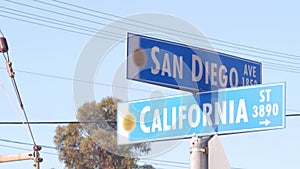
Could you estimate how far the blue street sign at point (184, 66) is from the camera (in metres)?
9.10

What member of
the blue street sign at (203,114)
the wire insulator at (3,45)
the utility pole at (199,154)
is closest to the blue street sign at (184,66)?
the blue street sign at (203,114)

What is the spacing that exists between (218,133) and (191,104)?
54cm

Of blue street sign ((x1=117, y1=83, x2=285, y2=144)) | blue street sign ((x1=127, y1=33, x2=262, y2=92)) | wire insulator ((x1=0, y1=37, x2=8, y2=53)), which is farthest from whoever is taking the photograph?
wire insulator ((x1=0, y1=37, x2=8, y2=53))

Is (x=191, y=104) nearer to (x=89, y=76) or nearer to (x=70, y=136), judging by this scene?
(x=89, y=76)

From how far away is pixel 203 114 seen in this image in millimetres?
9328

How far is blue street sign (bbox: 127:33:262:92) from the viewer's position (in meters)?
9.10

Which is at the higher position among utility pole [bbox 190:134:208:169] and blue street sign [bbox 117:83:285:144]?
blue street sign [bbox 117:83:285:144]

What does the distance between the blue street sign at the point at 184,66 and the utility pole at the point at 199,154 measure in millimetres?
651

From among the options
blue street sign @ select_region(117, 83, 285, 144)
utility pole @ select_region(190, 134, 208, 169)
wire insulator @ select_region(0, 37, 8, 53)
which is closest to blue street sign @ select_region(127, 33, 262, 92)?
blue street sign @ select_region(117, 83, 285, 144)

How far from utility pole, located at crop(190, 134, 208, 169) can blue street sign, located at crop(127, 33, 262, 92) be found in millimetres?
651

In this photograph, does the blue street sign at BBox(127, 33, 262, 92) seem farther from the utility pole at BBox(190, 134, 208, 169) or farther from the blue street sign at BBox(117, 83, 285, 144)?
the utility pole at BBox(190, 134, 208, 169)

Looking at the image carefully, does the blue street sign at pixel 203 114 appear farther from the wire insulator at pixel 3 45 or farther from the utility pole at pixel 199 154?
the wire insulator at pixel 3 45

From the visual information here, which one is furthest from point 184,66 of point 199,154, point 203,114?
point 199,154

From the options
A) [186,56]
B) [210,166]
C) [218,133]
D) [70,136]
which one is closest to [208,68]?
[186,56]
